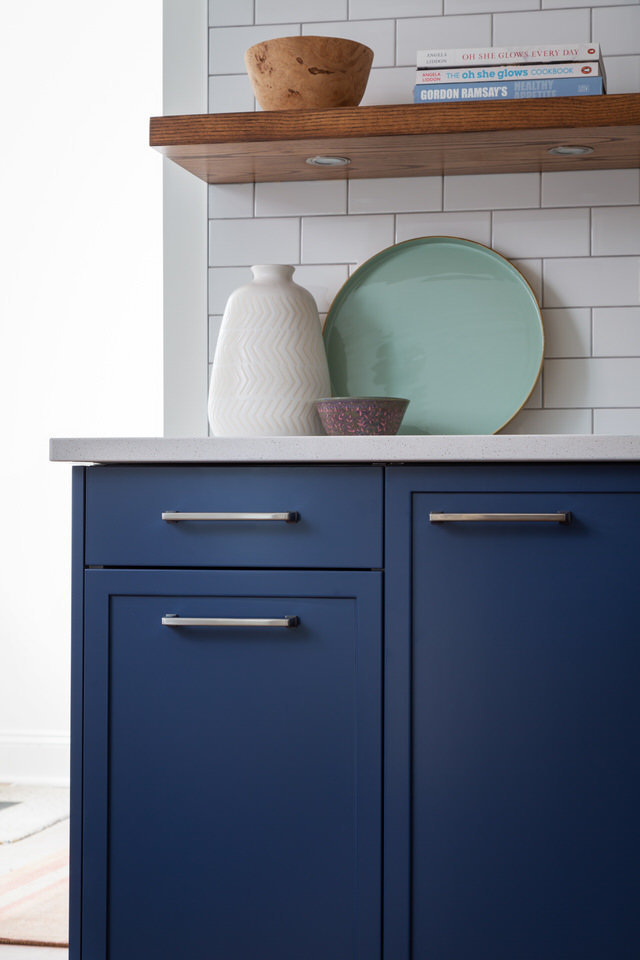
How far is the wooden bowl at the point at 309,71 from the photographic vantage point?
1.91 metres

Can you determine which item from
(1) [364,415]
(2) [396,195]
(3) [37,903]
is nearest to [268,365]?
(1) [364,415]

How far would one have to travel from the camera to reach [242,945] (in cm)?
153

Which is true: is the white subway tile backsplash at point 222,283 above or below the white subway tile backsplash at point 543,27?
below

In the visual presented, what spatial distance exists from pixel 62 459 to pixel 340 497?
0.45 metres

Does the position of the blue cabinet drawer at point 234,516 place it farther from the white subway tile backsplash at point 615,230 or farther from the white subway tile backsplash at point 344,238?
the white subway tile backsplash at point 615,230

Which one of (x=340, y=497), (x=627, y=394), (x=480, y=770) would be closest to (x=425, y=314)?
(x=627, y=394)

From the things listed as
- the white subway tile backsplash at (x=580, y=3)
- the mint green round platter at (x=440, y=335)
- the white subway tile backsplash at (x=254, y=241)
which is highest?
the white subway tile backsplash at (x=580, y=3)

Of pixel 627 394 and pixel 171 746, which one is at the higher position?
pixel 627 394

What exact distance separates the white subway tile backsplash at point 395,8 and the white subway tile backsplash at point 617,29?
339 mm

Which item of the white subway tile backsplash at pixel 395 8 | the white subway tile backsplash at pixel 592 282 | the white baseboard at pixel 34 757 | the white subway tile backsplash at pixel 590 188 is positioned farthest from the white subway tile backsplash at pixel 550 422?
the white baseboard at pixel 34 757

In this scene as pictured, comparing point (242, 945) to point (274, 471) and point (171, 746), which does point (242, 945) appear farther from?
point (274, 471)

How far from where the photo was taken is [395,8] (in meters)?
2.12

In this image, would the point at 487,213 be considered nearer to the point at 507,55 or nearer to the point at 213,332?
the point at 507,55

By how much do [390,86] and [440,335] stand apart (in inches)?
Answer: 22.0
